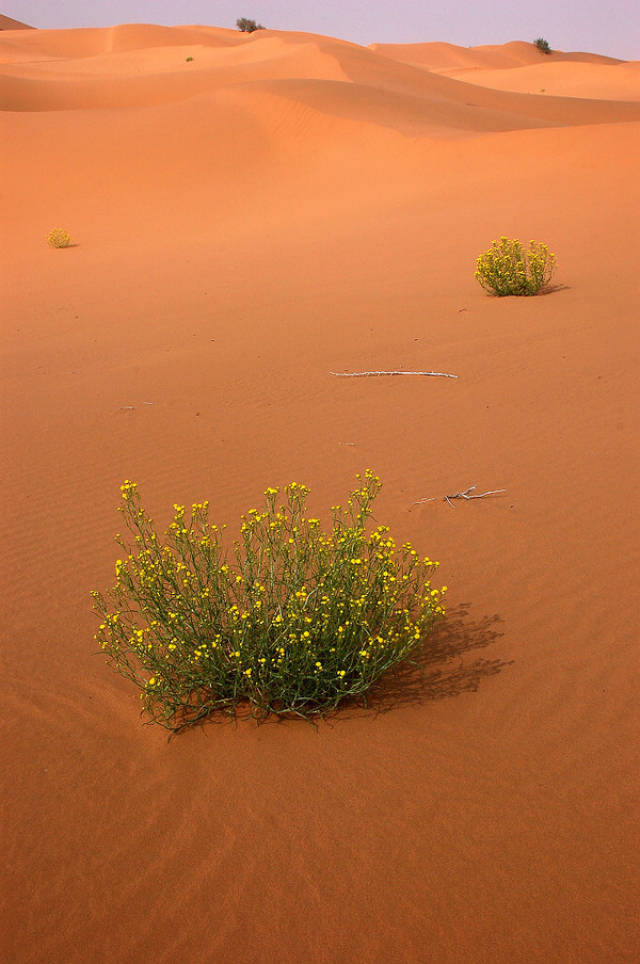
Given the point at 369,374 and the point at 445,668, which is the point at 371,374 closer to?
the point at 369,374

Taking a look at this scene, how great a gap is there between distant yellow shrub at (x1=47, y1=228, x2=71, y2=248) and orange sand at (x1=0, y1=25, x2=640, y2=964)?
10.7ft

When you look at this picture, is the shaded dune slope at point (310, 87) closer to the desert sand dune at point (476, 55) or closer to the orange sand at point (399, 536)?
the orange sand at point (399, 536)

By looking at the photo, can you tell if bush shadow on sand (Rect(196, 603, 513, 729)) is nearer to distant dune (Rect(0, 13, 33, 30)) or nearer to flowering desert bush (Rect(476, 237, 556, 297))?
flowering desert bush (Rect(476, 237, 556, 297))

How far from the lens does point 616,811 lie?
2713 mm

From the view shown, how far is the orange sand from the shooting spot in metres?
2.49

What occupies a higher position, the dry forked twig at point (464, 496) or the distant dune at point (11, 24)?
the distant dune at point (11, 24)

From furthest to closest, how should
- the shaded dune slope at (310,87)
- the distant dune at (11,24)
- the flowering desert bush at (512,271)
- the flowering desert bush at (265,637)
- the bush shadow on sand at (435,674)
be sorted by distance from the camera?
the distant dune at (11,24) → the shaded dune slope at (310,87) → the flowering desert bush at (512,271) → the bush shadow on sand at (435,674) → the flowering desert bush at (265,637)

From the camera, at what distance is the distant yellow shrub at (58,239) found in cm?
1666

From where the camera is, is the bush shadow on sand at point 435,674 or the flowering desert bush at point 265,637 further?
the bush shadow on sand at point 435,674

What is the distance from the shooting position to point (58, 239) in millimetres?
16656

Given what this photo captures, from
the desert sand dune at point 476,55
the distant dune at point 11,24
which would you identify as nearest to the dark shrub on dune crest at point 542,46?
the desert sand dune at point 476,55

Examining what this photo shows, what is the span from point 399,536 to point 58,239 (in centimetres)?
1474

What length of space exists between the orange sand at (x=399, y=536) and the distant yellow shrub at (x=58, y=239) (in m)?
3.27

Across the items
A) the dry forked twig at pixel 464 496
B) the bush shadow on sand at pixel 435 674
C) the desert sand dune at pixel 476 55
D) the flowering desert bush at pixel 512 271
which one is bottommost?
the bush shadow on sand at pixel 435 674
